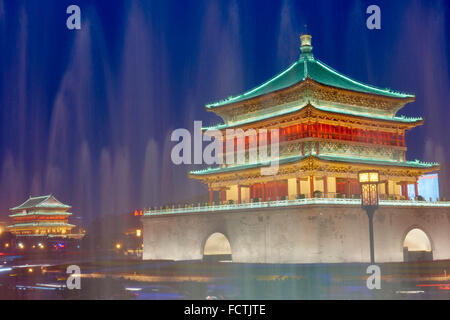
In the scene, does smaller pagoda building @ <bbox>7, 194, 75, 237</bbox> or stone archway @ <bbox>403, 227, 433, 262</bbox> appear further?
smaller pagoda building @ <bbox>7, 194, 75, 237</bbox>

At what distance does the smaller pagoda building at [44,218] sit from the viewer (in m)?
118

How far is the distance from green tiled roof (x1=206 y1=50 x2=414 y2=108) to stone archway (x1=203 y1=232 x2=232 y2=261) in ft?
41.6

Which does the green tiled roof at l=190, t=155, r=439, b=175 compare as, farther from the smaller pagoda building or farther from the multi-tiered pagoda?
the smaller pagoda building

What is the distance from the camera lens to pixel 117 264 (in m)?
46.1

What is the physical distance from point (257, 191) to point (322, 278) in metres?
17.7

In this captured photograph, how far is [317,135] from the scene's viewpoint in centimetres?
4534

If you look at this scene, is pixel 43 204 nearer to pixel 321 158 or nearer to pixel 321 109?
pixel 321 109

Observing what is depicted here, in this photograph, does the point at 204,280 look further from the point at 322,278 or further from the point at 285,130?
the point at 285,130

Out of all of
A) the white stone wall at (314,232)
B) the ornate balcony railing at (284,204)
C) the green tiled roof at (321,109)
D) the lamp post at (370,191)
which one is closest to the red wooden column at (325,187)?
the ornate balcony railing at (284,204)

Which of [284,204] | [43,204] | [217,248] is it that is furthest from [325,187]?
[43,204]

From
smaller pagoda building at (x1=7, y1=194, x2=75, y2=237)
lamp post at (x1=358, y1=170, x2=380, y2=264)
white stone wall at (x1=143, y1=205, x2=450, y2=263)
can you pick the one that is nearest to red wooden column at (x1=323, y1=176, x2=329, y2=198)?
white stone wall at (x1=143, y1=205, x2=450, y2=263)

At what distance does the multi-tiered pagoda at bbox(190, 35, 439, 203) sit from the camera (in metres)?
45.1

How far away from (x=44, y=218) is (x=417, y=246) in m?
90.5

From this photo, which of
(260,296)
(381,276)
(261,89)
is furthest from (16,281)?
(261,89)
